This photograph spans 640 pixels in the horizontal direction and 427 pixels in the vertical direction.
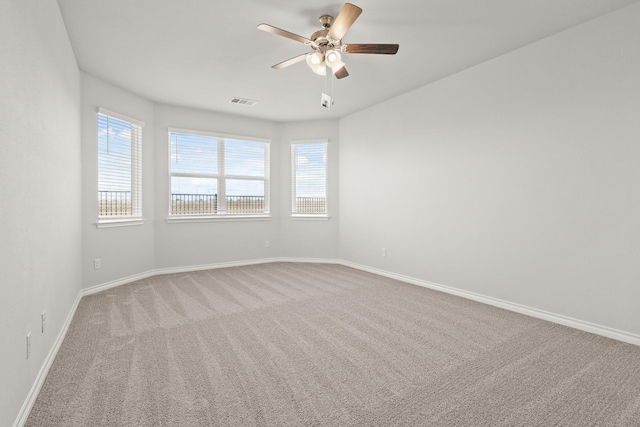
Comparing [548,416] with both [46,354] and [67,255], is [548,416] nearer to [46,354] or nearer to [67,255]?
[46,354]

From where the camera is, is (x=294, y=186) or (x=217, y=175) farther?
(x=294, y=186)

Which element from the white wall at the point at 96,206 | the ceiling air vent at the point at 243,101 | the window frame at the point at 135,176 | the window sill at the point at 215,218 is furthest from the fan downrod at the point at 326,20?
the window sill at the point at 215,218

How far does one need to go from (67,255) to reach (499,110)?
4673 mm

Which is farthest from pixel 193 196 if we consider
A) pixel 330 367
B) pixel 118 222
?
pixel 330 367

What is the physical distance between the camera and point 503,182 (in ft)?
11.2

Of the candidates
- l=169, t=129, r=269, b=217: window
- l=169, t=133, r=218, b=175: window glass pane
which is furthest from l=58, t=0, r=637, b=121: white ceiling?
l=169, t=129, r=269, b=217: window

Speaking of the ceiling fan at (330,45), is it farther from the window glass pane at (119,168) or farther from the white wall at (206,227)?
the white wall at (206,227)

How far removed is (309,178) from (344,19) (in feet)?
12.7

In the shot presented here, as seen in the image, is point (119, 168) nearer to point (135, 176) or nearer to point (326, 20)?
point (135, 176)

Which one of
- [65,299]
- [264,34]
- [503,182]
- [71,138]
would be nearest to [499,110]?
[503,182]

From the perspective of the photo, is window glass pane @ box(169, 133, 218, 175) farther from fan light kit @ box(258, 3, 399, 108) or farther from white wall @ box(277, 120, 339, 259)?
fan light kit @ box(258, 3, 399, 108)

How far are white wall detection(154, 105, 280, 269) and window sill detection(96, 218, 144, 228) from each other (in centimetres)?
42

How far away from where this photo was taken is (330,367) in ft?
7.14

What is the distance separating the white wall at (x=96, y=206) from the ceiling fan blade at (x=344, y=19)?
325cm
